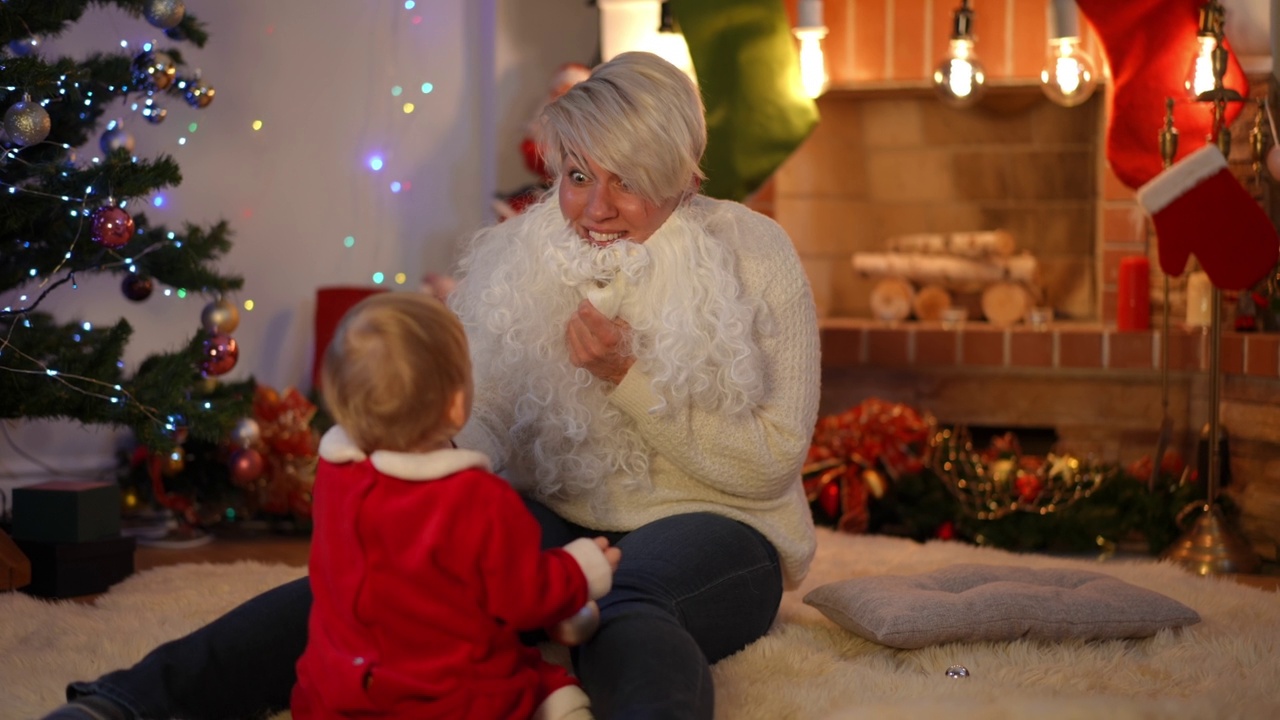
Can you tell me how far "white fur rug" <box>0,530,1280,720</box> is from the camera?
4.98ft

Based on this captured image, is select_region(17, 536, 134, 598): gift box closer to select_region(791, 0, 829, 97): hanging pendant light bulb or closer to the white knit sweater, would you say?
the white knit sweater

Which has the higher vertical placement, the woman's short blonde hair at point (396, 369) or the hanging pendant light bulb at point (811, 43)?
the hanging pendant light bulb at point (811, 43)

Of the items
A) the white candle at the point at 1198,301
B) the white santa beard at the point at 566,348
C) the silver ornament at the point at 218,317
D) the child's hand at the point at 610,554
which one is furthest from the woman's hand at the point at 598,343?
the white candle at the point at 1198,301

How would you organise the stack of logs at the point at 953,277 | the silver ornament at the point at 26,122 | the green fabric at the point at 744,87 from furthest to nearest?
the stack of logs at the point at 953,277
the green fabric at the point at 744,87
the silver ornament at the point at 26,122

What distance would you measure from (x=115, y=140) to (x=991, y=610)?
188 centimetres

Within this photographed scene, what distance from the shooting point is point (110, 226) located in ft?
7.88

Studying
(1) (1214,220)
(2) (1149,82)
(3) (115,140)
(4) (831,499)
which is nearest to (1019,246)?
(2) (1149,82)

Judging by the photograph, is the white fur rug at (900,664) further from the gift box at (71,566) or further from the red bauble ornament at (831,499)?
the red bauble ornament at (831,499)

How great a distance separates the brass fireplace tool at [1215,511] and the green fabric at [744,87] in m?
1.13

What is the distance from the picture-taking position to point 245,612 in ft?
5.48

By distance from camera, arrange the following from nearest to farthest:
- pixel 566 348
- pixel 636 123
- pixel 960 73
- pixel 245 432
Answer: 1. pixel 636 123
2. pixel 566 348
3. pixel 245 432
4. pixel 960 73

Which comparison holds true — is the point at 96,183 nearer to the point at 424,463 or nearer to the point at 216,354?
the point at 216,354

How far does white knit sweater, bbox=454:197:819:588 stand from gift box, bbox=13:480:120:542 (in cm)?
100

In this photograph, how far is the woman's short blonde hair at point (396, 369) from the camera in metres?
1.37
